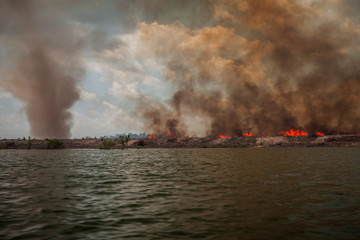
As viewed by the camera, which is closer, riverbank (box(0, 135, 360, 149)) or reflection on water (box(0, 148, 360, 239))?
reflection on water (box(0, 148, 360, 239))

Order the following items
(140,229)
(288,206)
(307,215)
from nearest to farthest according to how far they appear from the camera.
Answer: (140,229), (307,215), (288,206)

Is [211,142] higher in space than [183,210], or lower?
higher

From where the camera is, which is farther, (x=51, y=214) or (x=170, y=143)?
(x=170, y=143)

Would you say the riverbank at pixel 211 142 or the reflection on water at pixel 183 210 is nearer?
the reflection on water at pixel 183 210

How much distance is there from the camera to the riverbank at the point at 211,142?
461 ft

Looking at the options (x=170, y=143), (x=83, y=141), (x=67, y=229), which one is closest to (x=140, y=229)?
(x=67, y=229)

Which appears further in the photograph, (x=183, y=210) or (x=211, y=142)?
(x=211, y=142)

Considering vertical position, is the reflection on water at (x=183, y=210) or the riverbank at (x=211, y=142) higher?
the riverbank at (x=211, y=142)

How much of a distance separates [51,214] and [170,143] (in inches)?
5417

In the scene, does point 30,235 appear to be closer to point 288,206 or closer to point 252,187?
point 288,206

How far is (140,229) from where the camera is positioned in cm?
1341

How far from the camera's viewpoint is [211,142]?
504 ft

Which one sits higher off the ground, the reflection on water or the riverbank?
the riverbank

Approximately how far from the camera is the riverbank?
140625 millimetres
